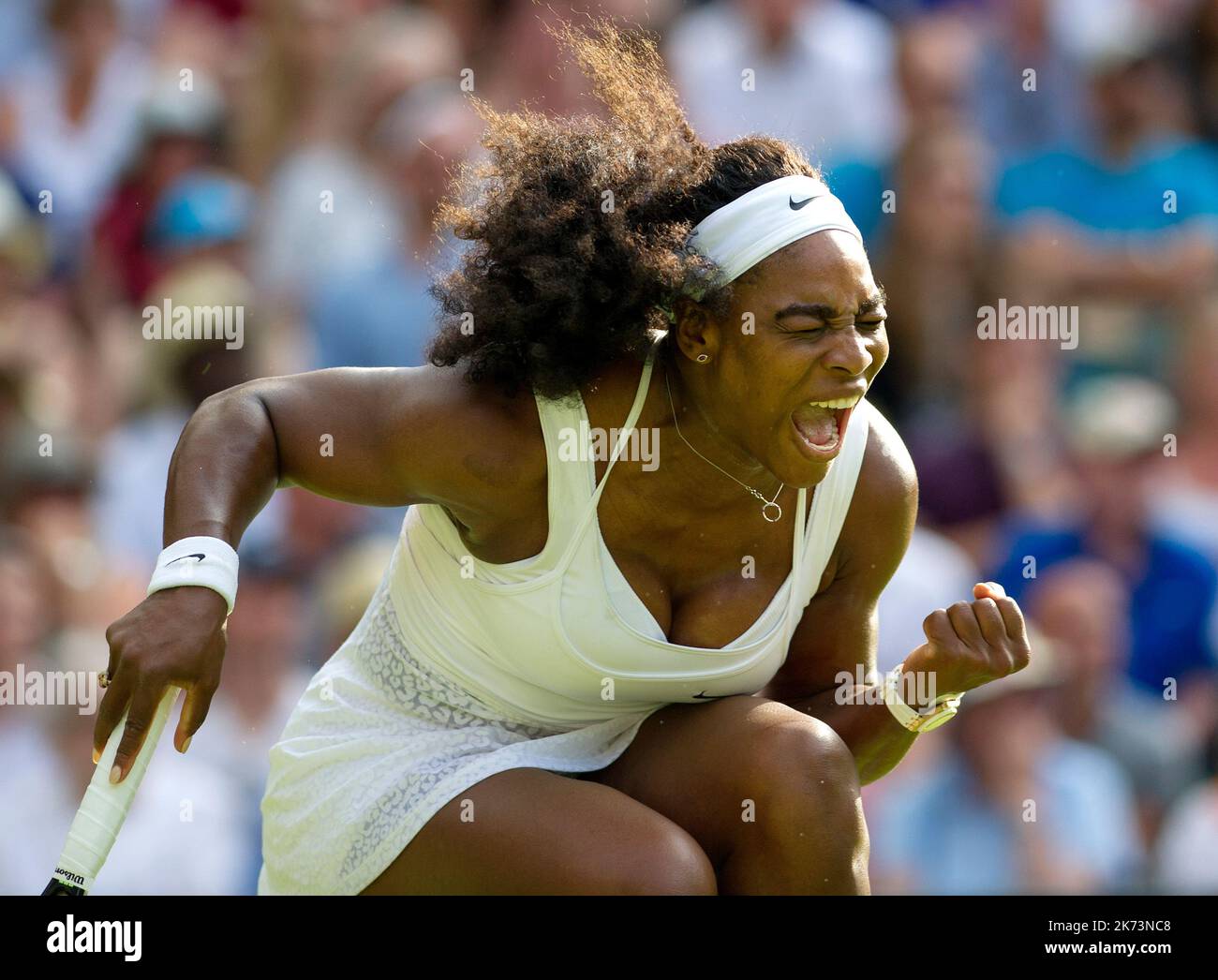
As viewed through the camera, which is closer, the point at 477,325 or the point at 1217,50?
the point at 477,325

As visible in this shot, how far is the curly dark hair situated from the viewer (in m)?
2.58

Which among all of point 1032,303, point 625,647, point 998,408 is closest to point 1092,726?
point 998,408

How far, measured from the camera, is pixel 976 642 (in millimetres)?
2592

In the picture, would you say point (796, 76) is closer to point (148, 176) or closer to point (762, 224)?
point (148, 176)

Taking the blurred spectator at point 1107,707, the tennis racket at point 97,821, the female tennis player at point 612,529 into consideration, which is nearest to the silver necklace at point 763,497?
the female tennis player at point 612,529

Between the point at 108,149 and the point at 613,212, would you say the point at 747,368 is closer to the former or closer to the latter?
the point at 613,212

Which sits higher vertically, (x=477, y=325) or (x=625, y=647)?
(x=477, y=325)

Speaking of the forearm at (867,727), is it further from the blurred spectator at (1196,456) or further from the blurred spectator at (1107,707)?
the blurred spectator at (1196,456)

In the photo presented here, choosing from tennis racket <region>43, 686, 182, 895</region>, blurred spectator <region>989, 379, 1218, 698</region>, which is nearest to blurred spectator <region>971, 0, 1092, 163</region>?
blurred spectator <region>989, 379, 1218, 698</region>

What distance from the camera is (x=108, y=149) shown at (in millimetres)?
5492

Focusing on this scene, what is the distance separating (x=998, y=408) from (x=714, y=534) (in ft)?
7.49

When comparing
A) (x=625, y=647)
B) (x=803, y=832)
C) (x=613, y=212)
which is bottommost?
(x=803, y=832)
